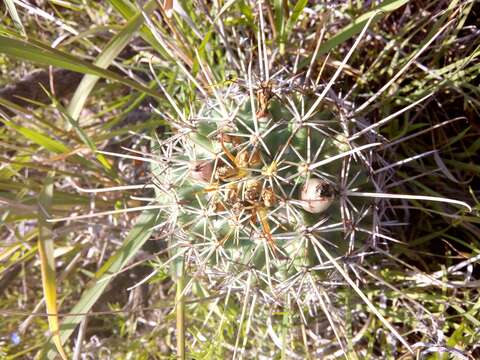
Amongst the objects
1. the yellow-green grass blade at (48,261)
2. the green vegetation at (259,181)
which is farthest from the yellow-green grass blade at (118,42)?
the yellow-green grass blade at (48,261)

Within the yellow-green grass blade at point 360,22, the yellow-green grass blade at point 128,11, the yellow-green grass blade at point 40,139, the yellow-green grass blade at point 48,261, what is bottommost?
the yellow-green grass blade at point 48,261

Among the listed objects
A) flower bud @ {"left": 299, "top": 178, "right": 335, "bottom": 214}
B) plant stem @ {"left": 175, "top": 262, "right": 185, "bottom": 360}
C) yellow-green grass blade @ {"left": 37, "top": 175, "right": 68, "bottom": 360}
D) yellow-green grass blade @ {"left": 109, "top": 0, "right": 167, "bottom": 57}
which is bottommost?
plant stem @ {"left": 175, "top": 262, "right": 185, "bottom": 360}

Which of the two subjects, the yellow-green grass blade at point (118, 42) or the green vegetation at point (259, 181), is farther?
the yellow-green grass blade at point (118, 42)

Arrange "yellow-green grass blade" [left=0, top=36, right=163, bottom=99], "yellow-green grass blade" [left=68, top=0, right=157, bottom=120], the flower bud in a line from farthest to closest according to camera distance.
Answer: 1. "yellow-green grass blade" [left=68, top=0, right=157, bottom=120]
2. "yellow-green grass blade" [left=0, top=36, right=163, bottom=99]
3. the flower bud

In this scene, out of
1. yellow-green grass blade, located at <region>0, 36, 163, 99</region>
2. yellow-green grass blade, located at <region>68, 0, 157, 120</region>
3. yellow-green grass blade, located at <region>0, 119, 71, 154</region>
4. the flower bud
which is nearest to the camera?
the flower bud

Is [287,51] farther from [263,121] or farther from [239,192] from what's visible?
[239,192]

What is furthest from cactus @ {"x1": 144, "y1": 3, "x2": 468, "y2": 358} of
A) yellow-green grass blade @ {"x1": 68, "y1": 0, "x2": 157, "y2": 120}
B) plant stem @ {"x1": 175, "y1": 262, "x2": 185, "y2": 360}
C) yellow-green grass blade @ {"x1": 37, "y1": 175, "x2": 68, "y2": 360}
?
yellow-green grass blade @ {"x1": 37, "y1": 175, "x2": 68, "y2": 360}

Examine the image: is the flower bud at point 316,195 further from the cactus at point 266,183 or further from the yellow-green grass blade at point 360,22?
the yellow-green grass blade at point 360,22

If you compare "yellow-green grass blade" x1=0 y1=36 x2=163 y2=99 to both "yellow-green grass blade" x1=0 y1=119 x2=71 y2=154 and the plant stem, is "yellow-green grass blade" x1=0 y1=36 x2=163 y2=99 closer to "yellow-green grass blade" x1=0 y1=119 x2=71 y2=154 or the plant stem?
"yellow-green grass blade" x1=0 y1=119 x2=71 y2=154

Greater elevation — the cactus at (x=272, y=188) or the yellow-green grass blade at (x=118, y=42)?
the yellow-green grass blade at (x=118, y=42)

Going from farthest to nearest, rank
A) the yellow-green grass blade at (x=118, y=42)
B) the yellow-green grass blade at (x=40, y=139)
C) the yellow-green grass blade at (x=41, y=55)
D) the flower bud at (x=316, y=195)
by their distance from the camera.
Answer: the yellow-green grass blade at (x=40, y=139) → the yellow-green grass blade at (x=118, y=42) → the yellow-green grass blade at (x=41, y=55) → the flower bud at (x=316, y=195)
